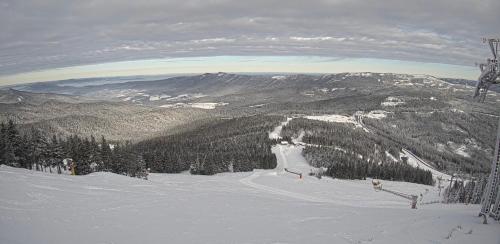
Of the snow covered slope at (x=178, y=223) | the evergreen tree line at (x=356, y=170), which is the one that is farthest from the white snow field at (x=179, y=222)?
the evergreen tree line at (x=356, y=170)

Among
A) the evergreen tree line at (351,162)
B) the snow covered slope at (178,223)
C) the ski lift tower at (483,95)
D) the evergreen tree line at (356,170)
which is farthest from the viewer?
the evergreen tree line at (351,162)

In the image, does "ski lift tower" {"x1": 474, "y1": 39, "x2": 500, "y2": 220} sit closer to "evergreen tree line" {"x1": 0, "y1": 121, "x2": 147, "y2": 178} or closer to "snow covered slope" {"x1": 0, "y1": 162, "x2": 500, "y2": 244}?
"snow covered slope" {"x1": 0, "y1": 162, "x2": 500, "y2": 244}

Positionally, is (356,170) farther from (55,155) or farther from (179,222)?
(179,222)

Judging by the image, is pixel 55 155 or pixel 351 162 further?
pixel 351 162

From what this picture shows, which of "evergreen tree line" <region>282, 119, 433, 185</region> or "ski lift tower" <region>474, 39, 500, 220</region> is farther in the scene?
"evergreen tree line" <region>282, 119, 433, 185</region>

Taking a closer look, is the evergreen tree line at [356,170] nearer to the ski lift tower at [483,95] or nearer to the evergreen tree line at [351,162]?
the evergreen tree line at [351,162]

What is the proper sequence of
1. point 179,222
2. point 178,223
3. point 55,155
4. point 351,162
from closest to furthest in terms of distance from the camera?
point 178,223 → point 179,222 → point 55,155 → point 351,162

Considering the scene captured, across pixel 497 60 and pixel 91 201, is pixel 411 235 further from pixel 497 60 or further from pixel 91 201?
pixel 91 201

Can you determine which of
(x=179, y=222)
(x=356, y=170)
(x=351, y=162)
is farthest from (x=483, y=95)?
(x=351, y=162)

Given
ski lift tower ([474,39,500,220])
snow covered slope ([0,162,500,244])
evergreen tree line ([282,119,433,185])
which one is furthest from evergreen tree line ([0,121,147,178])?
ski lift tower ([474,39,500,220])
